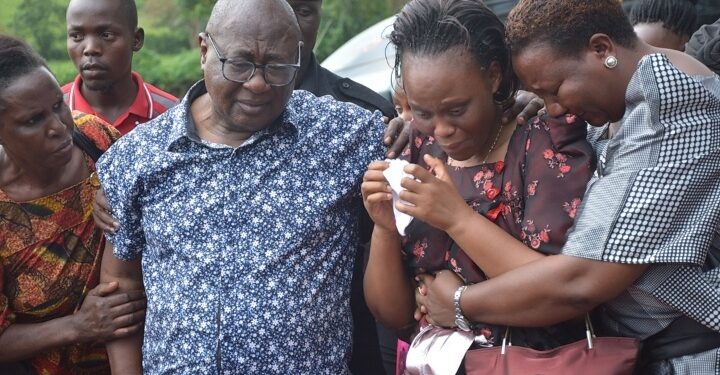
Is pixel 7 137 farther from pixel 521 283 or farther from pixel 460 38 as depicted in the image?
pixel 521 283

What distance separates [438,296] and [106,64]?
2.60 m

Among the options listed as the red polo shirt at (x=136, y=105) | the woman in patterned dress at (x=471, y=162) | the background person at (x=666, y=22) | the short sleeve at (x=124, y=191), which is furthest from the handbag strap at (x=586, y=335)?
the red polo shirt at (x=136, y=105)

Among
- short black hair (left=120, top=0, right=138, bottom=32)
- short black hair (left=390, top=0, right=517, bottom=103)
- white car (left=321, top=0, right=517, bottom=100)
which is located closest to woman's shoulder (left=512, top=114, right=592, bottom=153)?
short black hair (left=390, top=0, right=517, bottom=103)

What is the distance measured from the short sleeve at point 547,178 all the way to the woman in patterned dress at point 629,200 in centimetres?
5

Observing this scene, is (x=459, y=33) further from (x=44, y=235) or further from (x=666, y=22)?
(x=666, y=22)

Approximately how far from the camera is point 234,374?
313cm

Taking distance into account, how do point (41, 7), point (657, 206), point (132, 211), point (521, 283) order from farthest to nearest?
point (41, 7), point (132, 211), point (521, 283), point (657, 206)

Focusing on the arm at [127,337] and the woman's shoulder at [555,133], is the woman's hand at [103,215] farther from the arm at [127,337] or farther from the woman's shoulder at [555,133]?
the woman's shoulder at [555,133]

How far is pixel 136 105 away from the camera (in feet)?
16.2

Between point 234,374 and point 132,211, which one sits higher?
point 132,211

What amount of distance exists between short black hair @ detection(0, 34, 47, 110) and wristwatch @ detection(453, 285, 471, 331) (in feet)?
5.95

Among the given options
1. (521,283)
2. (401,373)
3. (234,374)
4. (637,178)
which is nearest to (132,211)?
(234,374)

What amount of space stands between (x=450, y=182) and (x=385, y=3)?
927 cm

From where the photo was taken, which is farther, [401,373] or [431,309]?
[401,373]
